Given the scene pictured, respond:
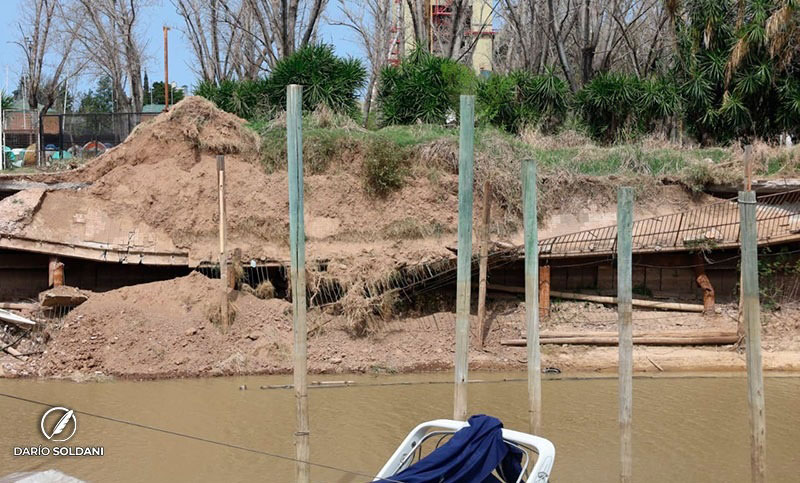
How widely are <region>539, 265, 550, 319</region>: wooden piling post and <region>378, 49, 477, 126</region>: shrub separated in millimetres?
7116

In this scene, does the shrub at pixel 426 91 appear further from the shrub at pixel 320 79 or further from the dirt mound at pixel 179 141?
the dirt mound at pixel 179 141

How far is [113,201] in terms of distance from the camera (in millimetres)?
18547

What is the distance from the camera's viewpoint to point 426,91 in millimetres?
23688

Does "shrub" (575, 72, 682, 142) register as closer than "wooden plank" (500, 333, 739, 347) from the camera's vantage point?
No

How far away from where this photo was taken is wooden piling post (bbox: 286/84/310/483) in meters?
9.01

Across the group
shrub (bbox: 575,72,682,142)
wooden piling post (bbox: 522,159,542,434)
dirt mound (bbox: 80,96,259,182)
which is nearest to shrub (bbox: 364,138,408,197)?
dirt mound (bbox: 80,96,259,182)

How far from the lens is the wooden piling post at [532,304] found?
9.70 meters

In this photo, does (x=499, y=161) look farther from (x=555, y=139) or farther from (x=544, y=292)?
(x=544, y=292)

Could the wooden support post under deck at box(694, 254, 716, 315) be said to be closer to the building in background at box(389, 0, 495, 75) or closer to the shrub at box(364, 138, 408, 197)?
the shrub at box(364, 138, 408, 197)

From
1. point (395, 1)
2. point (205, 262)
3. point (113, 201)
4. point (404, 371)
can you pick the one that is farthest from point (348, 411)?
point (395, 1)

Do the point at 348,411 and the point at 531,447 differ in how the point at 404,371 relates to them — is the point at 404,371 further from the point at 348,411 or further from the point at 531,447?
the point at 531,447

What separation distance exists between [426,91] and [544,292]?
8116mm

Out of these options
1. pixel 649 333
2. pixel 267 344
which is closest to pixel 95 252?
pixel 267 344

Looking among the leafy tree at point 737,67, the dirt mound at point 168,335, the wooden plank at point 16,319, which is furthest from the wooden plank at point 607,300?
the wooden plank at point 16,319
